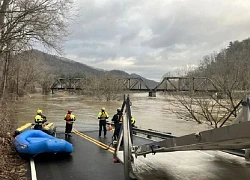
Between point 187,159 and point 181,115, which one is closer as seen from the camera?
point 187,159

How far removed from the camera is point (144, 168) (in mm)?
6457

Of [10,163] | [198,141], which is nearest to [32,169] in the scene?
[10,163]

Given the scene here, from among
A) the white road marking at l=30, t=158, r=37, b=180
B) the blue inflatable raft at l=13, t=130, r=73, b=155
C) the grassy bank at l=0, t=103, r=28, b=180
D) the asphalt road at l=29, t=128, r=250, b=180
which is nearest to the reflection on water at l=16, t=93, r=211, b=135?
the grassy bank at l=0, t=103, r=28, b=180

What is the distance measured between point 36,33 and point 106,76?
8057cm

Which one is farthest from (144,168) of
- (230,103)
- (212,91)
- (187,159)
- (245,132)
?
(212,91)

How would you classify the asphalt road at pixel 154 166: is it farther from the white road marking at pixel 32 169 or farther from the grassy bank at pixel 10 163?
the grassy bank at pixel 10 163

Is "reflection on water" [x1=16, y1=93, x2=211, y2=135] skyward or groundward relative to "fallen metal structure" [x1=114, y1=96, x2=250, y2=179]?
groundward

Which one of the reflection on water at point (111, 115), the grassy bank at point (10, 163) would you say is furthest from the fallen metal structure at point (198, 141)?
the reflection on water at point (111, 115)

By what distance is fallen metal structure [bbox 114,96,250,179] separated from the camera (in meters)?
3.08

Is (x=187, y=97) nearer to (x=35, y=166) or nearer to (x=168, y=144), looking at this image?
(x=35, y=166)

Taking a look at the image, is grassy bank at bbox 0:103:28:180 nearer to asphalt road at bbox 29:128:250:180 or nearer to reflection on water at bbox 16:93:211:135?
asphalt road at bbox 29:128:250:180

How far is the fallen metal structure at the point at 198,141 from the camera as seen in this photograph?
10.1 feet

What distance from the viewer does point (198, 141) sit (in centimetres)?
381

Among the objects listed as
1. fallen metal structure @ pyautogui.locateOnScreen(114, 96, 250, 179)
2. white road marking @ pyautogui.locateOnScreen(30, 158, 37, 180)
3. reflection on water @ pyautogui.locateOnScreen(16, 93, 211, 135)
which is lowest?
reflection on water @ pyautogui.locateOnScreen(16, 93, 211, 135)
